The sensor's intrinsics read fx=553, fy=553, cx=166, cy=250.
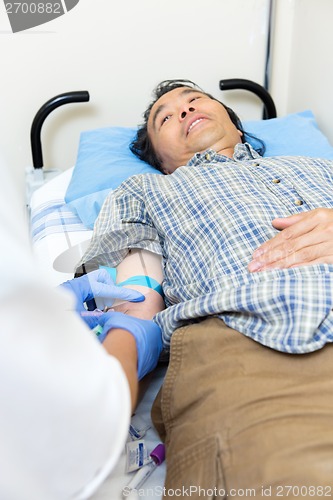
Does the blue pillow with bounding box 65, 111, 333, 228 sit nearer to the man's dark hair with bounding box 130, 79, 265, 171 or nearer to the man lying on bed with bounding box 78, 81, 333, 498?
the man's dark hair with bounding box 130, 79, 265, 171

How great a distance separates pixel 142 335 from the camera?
106 centimetres

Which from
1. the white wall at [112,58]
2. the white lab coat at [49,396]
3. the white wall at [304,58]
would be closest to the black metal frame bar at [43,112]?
the white wall at [112,58]

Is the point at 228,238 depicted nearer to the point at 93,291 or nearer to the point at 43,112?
the point at 93,291

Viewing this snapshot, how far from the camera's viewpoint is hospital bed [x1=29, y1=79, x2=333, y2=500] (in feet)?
5.38

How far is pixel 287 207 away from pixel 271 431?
2.09 feet

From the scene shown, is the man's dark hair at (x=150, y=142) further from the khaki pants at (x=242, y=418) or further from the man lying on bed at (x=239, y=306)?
the khaki pants at (x=242, y=418)

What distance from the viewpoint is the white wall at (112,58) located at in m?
2.06

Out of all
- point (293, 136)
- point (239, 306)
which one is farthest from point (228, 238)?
point (293, 136)

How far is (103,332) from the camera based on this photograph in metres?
1.05

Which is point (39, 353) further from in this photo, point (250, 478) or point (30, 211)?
point (30, 211)

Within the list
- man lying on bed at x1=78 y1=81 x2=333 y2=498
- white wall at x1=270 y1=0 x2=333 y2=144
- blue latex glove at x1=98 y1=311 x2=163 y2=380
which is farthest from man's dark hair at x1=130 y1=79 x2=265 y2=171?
blue latex glove at x1=98 y1=311 x2=163 y2=380

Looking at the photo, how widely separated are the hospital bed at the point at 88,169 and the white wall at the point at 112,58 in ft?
0.43

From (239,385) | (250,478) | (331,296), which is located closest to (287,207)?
(331,296)

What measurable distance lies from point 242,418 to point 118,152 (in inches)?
51.0
